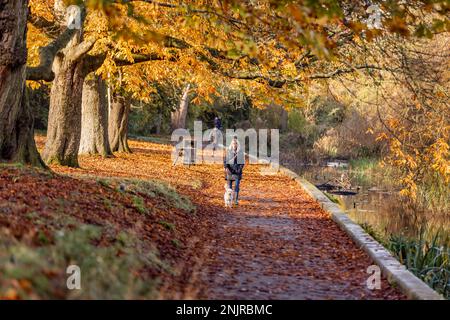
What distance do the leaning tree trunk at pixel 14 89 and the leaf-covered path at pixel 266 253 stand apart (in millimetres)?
3731

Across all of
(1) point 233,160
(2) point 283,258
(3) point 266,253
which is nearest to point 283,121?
(1) point 233,160

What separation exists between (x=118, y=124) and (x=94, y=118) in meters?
4.84

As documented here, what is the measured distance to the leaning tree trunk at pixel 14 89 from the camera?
1102 cm

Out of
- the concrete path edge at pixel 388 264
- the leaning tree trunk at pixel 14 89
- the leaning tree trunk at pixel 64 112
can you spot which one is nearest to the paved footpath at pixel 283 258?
the concrete path edge at pixel 388 264

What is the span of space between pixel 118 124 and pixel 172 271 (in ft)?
72.3

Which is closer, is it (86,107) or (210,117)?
(86,107)

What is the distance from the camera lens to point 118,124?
2897 centimetres

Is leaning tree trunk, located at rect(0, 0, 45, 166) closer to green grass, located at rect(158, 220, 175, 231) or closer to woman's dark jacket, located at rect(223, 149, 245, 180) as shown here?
green grass, located at rect(158, 220, 175, 231)

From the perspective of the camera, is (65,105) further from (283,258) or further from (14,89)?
(283,258)

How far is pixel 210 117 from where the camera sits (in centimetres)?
5394

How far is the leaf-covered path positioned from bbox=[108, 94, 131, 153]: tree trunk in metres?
10.0

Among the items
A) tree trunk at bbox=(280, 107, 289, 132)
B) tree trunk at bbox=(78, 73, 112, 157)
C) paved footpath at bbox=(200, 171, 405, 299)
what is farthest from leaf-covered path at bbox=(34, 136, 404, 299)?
tree trunk at bbox=(280, 107, 289, 132)
